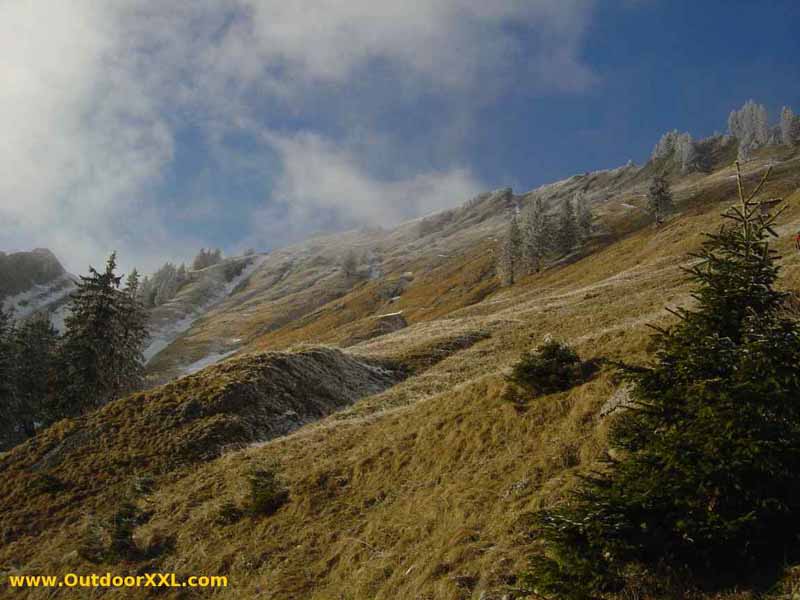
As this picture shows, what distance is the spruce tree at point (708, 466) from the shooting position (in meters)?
6.17

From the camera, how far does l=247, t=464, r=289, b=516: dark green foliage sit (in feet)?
47.4

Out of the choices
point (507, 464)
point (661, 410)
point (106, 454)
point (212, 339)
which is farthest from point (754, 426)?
point (212, 339)

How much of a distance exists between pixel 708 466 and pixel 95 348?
4498 cm

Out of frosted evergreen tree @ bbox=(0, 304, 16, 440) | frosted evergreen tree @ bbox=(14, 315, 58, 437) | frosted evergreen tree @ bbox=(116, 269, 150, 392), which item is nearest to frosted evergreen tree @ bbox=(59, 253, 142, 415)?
frosted evergreen tree @ bbox=(116, 269, 150, 392)

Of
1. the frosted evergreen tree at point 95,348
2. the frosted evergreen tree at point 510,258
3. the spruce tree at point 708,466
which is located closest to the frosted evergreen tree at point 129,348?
the frosted evergreen tree at point 95,348

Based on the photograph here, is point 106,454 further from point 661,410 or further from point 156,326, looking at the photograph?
point 156,326

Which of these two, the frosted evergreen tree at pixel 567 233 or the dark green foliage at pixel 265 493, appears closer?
the dark green foliage at pixel 265 493

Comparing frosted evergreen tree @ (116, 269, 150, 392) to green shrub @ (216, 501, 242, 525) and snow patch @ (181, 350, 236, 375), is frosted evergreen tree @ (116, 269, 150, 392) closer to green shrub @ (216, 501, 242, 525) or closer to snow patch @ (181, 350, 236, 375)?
green shrub @ (216, 501, 242, 525)

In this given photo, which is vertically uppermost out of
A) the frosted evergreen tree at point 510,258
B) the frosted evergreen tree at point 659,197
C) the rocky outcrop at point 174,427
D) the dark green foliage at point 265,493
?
the frosted evergreen tree at point 659,197

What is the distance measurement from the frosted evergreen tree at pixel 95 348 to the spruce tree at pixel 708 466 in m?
43.5

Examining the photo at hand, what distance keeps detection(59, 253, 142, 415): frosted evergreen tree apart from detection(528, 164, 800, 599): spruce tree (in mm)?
43504

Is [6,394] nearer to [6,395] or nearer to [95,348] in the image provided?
[6,395]

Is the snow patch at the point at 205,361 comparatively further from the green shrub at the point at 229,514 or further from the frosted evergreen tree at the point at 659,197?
the frosted evergreen tree at the point at 659,197

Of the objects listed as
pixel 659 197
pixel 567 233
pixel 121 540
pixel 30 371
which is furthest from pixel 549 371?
pixel 659 197
